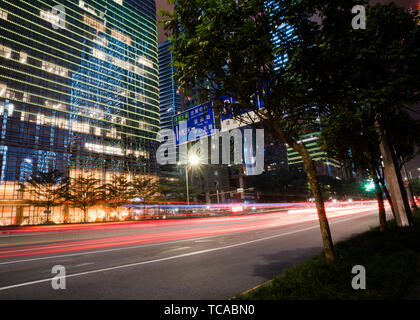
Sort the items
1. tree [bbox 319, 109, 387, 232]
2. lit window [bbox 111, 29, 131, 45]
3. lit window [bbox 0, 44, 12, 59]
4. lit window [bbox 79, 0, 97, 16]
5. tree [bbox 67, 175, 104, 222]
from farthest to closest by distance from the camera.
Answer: lit window [bbox 111, 29, 131, 45], lit window [bbox 79, 0, 97, 16], lit window [bbox 0, 44, 12, 59], tree [bbox 67, 175, 104, 222], tree [bbox 319, 109, 387, 232]

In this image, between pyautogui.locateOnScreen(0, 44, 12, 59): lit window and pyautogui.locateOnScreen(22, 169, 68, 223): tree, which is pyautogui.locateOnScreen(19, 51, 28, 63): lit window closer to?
pyautogui.locateOnScreen(0, 44, 12, 59): lit window

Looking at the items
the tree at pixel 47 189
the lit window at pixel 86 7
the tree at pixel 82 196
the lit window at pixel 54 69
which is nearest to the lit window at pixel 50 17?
the lit window at pixel 86 7

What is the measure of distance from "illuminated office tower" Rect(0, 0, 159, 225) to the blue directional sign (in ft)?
175

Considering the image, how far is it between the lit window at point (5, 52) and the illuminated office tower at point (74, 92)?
0.64ft

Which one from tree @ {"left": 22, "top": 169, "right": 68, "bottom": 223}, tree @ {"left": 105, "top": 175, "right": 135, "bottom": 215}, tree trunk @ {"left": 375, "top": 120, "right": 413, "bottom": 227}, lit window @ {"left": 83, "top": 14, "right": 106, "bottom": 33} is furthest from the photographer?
lit window @ {"left": 83, "top": 14, "right": 106, "bottom": 33}

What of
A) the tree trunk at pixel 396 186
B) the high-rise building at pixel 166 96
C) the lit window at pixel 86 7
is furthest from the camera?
the high-rise building at pixel 166 96

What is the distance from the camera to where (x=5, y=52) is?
2295 inches

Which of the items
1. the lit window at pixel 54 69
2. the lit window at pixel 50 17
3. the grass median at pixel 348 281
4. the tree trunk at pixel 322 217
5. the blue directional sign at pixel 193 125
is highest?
the lit window at pixel 50 17

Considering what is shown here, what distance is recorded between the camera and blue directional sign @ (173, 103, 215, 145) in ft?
45.1

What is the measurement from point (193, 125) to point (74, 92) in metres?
68.6

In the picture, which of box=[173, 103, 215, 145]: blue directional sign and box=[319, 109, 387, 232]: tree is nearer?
box=[319, 109, 387, 232]: tree

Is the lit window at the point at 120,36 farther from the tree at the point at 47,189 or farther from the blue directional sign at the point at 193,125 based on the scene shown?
the blue directional sign at the point at 193,125

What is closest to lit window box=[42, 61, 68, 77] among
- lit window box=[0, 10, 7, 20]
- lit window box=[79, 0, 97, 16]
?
lit window box=[0, 10, 7, 20]

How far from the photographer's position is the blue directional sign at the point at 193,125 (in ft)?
45.1
